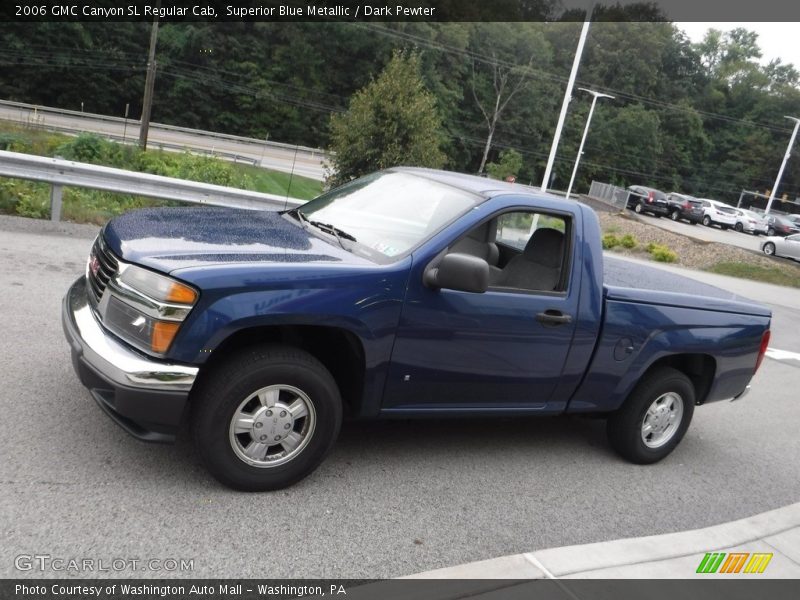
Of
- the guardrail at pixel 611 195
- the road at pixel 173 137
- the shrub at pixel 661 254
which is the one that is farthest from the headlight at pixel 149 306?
the guardrail at pixel 611 195

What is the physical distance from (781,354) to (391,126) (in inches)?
363

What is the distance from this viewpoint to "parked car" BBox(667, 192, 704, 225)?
149 ft

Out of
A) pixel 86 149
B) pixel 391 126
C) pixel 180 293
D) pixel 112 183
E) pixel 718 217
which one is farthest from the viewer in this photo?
pixel 718 217

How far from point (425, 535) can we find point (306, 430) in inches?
32.6

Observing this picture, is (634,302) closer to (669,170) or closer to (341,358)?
(341,358)

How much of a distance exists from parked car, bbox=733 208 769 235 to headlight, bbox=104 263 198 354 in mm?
49545

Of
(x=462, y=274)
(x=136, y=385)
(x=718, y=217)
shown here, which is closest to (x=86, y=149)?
(x=136, y=385)

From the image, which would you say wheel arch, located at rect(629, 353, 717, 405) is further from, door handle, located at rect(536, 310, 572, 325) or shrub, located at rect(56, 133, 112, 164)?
shrub, located at rect(56, 133, 112, 164)

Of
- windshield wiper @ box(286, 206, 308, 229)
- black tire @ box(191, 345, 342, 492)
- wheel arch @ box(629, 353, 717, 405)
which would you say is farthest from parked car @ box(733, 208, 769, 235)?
black tire @ box(191, 345, 342, 492)

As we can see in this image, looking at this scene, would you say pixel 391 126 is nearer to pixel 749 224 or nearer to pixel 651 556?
pixel 651 556

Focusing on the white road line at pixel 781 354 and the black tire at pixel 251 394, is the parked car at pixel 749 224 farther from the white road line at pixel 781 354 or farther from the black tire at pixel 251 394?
the black tire at pixel 251 394

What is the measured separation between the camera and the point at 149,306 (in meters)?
3.36

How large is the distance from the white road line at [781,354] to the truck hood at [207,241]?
8.64 m

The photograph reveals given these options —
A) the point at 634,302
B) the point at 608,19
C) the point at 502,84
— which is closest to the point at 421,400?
the point at 634,302
